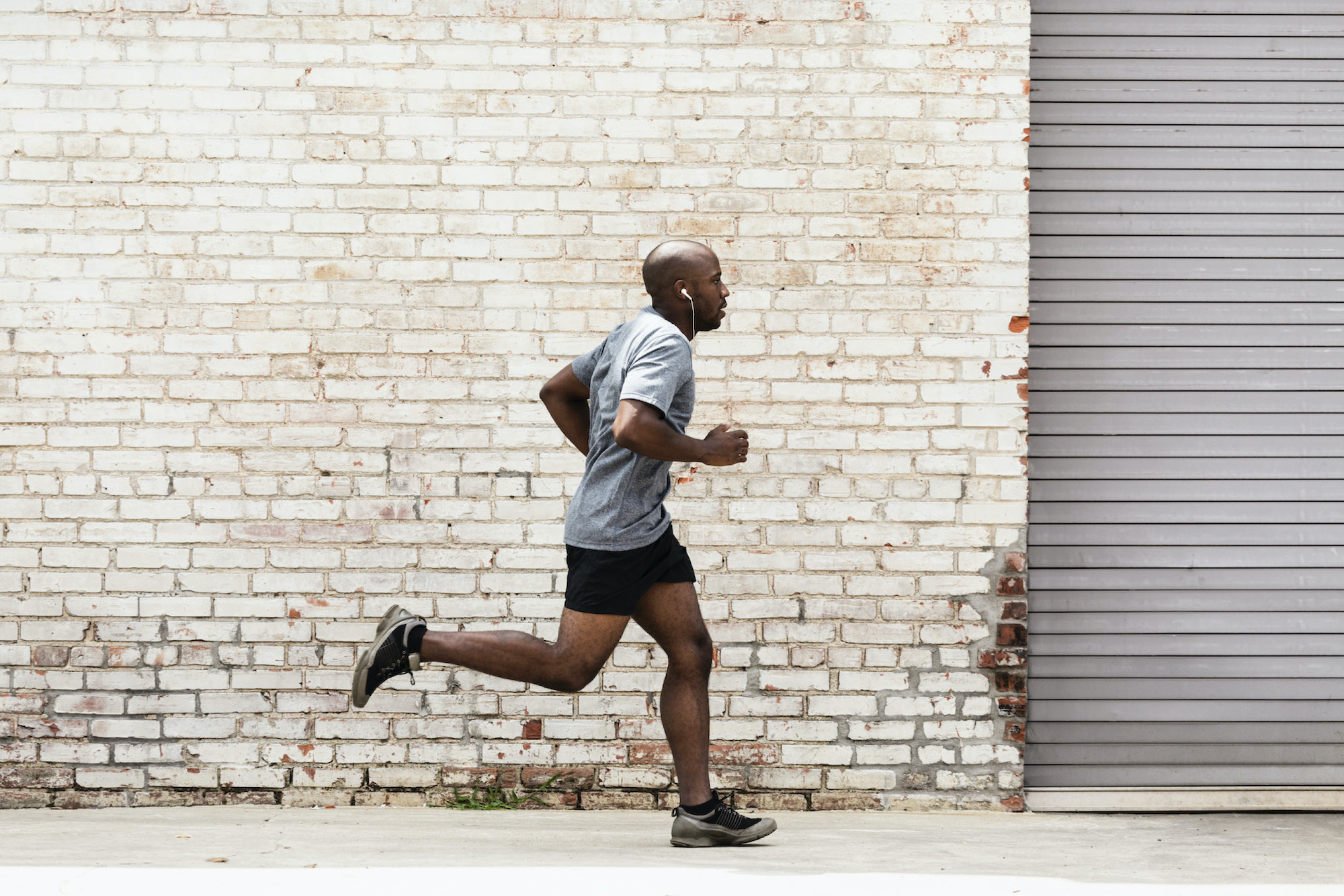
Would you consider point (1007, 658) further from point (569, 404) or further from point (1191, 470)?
point (569, 404)

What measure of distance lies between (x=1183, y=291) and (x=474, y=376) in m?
2.56

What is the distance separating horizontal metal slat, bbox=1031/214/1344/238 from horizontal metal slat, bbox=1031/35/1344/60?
58 centimetres

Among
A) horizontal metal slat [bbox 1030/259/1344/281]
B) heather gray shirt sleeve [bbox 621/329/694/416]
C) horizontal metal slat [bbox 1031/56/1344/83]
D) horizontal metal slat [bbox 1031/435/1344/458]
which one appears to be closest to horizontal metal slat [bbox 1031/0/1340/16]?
horizontal metal slat [bbox 1031/56/1344/83]

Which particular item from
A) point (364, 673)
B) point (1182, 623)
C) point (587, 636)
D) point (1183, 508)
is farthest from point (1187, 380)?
point (364, 673)

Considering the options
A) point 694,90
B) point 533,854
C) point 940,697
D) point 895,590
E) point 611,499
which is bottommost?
point 533,854

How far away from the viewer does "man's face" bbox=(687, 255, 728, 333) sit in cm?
317

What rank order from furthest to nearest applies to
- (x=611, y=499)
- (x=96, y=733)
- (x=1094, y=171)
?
1. (x=1094, y=171)
2. (x=96, y=733)
3. (x=611, y=499)

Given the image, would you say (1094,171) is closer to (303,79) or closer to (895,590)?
(895,590)

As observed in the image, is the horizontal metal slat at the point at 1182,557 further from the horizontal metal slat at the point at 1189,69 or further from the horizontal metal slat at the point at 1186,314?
the horizontal metal slat at the point at 1189,69

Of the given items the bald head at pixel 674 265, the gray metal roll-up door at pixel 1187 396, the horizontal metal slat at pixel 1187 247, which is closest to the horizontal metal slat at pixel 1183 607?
the gray metal roll-up door at pixel 1187 396

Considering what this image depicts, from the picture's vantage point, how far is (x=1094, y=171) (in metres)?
4.09

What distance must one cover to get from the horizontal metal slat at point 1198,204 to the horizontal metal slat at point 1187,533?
41.4 inches

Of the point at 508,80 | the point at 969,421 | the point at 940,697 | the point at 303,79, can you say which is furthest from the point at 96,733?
the point at 969,421

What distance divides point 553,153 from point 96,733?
251cm
